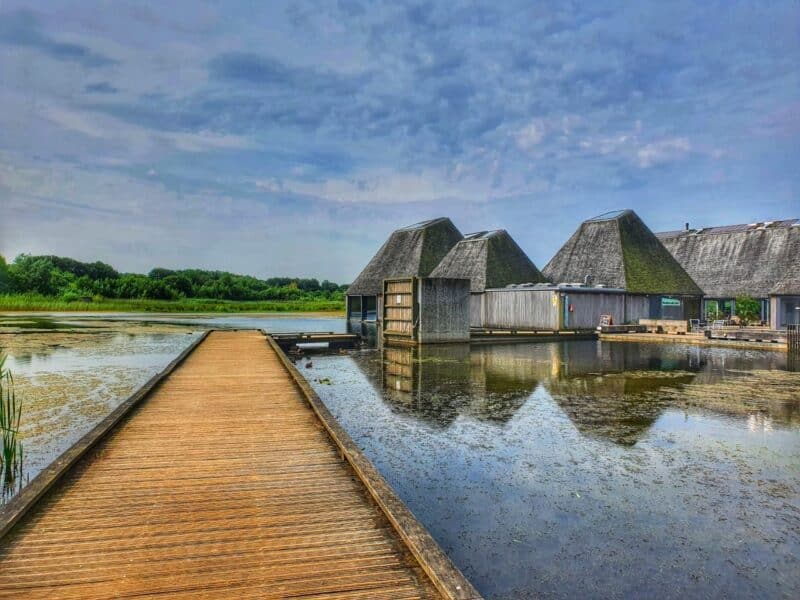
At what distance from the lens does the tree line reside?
73438mm

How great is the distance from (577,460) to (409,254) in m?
34.2

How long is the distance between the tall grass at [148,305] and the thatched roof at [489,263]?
140 ft

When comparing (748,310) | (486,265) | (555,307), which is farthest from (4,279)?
(748,310)

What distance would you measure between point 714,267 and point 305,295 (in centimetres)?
7501

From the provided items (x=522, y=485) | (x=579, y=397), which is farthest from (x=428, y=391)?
(x=522, y=485)

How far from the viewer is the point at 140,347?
877 inches

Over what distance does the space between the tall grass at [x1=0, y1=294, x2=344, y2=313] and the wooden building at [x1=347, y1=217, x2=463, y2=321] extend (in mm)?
34939

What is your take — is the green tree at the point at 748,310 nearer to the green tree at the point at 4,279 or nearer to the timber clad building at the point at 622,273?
the timber clad building at the point at 622,273

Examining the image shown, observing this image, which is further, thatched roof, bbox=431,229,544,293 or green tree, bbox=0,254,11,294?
green tree, bbox=0,254,11,294

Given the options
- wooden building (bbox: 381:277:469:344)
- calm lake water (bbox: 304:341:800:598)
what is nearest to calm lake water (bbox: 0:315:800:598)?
calm lake water (bbox: 304:341:800:598)

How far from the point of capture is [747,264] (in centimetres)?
3297

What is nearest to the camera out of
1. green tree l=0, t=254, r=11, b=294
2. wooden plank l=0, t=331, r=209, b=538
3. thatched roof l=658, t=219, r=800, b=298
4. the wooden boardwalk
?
the wooden boardwalk

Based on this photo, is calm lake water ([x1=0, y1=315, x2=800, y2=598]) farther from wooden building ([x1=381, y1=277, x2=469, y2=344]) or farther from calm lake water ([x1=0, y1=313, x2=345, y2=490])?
wooden building ([x1=381, y1=277, x2=469, y2=344])

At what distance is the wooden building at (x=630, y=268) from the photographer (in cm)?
3122
